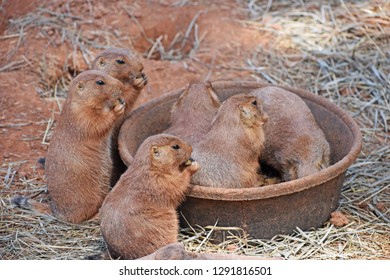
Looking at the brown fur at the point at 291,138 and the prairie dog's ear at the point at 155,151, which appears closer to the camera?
the prairie dog's ear at the point at 155,151

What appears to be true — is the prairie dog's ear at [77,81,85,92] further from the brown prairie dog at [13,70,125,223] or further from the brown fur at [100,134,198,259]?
Answer: the brown fur at [100,134,198,259]

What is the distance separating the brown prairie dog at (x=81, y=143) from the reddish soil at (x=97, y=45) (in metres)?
1.10

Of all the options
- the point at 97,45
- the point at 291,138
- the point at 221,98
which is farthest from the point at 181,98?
the point at 97,45

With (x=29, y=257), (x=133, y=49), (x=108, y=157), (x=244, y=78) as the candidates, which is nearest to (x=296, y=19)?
(x=244, y=78)

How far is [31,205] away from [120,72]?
1315 millimetres

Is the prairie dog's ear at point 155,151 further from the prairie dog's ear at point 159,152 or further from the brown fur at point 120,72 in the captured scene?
the brown fur at point 120,72

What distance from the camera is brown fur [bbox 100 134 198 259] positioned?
13.8ft

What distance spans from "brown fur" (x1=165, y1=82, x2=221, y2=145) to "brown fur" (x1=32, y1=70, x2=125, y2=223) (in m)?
0.50

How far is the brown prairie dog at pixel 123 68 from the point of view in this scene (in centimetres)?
533

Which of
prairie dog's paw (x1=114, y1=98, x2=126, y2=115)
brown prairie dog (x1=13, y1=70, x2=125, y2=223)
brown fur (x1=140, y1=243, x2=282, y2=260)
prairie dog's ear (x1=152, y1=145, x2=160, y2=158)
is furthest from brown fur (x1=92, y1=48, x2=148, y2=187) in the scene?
brown fur (x1=140, y1=243, x2=282, y2=260)

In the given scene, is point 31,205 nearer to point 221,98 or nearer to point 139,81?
point 139,81

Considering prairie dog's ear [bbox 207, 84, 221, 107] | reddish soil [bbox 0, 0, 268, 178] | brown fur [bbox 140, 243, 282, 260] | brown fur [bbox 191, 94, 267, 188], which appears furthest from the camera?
reddish soil [bbox 0, 0, 268, 178]

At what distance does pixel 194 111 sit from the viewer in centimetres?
518

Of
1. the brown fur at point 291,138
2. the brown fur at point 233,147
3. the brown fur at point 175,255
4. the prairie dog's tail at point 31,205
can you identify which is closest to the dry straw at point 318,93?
the prairie dog's tail at point 31,205
